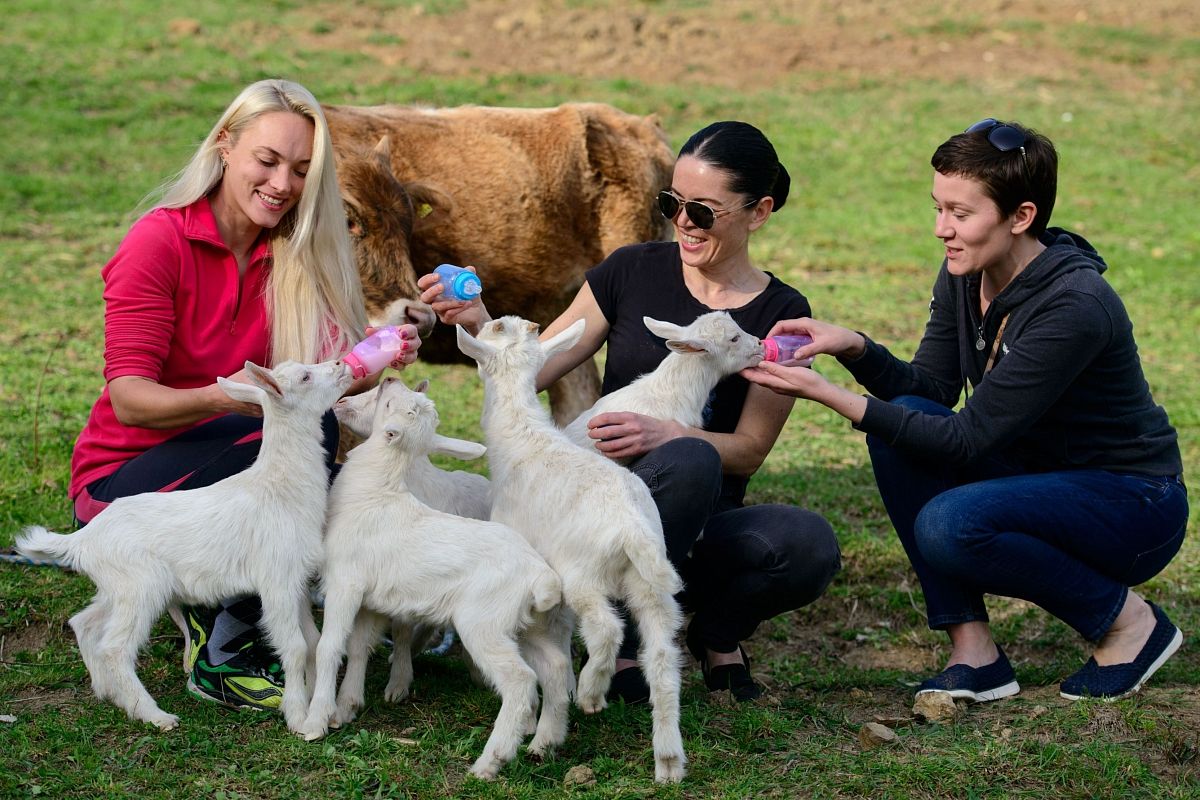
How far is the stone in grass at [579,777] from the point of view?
358 centimetres

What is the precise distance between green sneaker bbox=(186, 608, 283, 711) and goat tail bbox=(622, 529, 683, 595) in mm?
1171

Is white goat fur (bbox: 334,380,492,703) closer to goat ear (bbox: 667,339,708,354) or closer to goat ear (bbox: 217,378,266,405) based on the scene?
goat ear (bbox: 217,378,266,405)

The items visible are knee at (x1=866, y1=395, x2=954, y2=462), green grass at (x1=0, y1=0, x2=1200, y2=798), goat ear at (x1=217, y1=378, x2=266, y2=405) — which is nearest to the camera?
green grass at (x1=0, y1=0, x2=1200, y2=798)

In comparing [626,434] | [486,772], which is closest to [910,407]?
[626,434]

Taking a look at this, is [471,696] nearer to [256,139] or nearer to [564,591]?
[564,591]

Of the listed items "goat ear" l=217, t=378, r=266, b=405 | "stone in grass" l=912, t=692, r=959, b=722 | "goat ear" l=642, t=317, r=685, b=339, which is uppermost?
"goat ear" l=642, t=317, r=685, b=339

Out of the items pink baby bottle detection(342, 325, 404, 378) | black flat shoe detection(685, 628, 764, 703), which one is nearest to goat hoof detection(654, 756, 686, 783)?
black flat shoe detection(685, 628, 764, 703)

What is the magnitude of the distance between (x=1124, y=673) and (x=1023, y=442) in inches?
32.0

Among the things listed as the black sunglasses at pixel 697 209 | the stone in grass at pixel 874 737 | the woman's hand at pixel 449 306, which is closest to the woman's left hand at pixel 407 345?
the woman's hand at pixel 449 306

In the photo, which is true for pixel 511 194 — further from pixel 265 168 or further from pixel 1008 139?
pixel 1008 139

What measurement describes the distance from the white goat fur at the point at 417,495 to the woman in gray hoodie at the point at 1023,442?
1.03 m

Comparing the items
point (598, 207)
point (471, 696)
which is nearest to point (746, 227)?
point (471, 696)

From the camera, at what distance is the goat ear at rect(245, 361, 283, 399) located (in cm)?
377

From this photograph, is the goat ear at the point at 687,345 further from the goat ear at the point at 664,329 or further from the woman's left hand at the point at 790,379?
the woman's left hand at the point at 790,379
